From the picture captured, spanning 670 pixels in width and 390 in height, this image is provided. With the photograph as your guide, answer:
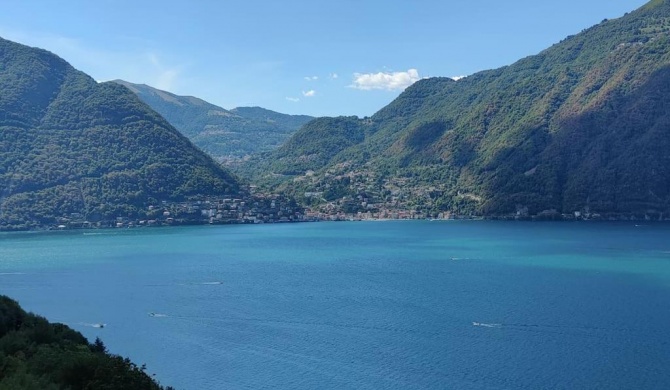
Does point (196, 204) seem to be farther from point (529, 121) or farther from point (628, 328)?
point (628, 328)

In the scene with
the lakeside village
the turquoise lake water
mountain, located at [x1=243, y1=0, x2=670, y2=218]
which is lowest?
the turquoise lake water

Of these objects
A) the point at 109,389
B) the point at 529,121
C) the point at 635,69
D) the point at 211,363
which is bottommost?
the point at 211,363

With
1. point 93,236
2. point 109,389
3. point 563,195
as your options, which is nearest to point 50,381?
point 109,389

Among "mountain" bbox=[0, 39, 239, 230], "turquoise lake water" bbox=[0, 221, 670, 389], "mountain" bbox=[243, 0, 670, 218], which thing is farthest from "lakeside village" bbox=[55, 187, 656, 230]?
"turquoise lake water" bbox=[0, 221, 670, 389]

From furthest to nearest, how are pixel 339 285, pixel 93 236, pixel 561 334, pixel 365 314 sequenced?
pixel 93 236 < pixel 339 285 < pixel 365 314 < pixel 561 334

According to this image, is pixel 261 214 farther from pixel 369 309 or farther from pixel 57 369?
pixel 57 369

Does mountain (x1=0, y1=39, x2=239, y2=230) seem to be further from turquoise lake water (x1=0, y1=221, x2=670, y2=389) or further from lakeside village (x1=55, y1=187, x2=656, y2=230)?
turquoise lake water (x1=0, y1=221, x2=670, y2=389)

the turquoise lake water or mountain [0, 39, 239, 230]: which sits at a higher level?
mountain [0, 39, 239, 230]
